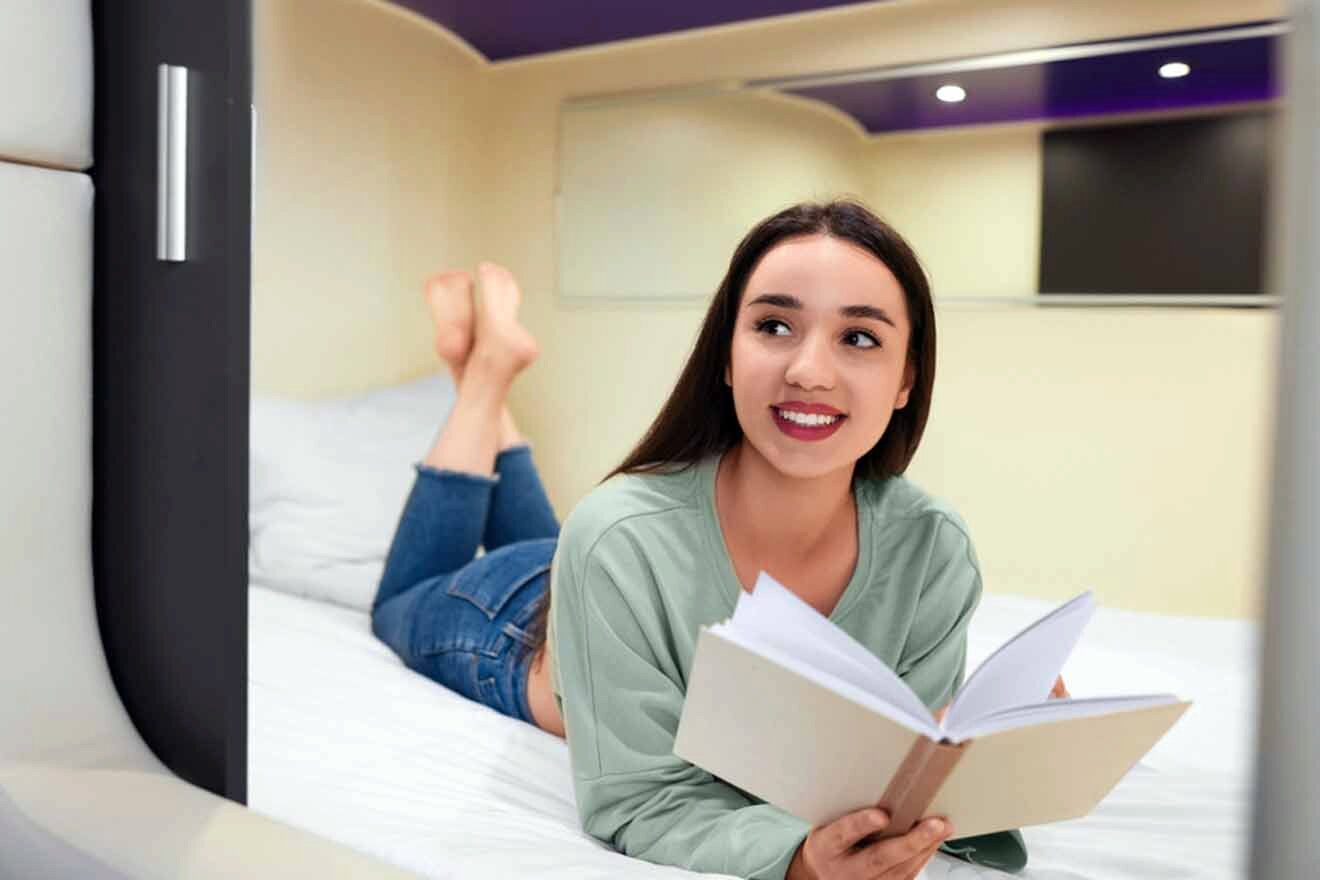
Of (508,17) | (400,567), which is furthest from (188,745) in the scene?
(508,17)

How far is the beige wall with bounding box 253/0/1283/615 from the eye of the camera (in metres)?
2.29

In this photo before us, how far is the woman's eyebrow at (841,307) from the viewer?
1.07m

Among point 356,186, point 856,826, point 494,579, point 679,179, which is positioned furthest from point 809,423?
point 356,186

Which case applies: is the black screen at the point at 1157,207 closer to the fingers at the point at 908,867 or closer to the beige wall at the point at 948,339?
the beige wall at the point at 948,339

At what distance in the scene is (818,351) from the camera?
3.48ft

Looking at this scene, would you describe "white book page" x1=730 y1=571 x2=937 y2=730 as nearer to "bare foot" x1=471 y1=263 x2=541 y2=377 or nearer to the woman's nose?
the woman's nose

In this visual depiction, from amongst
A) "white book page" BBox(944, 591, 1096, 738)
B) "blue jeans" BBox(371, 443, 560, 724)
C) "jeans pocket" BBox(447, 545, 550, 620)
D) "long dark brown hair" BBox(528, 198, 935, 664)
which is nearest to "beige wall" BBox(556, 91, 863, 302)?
"blue jeans" BBox(371, 443, 560, 724)

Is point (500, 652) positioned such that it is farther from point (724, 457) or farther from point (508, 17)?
point (508, 17)

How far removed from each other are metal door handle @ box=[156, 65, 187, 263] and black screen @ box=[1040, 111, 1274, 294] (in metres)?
1.91

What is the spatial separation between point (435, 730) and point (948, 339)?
147cm

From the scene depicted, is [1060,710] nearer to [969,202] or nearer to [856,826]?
[856,826]

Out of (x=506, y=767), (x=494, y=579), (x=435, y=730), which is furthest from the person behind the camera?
(x=494, y=579)

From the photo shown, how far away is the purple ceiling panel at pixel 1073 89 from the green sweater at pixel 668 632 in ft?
4.67

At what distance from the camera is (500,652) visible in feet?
5.67
